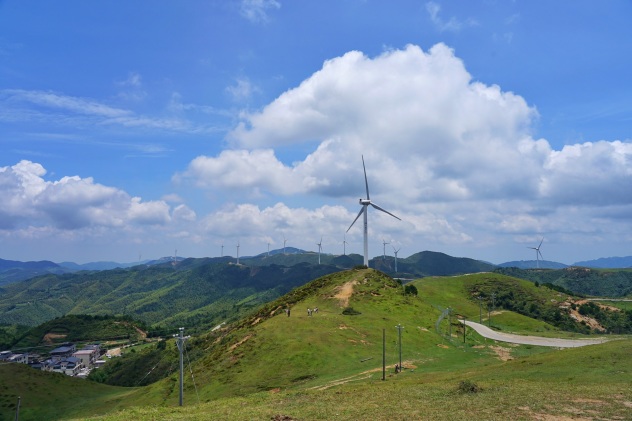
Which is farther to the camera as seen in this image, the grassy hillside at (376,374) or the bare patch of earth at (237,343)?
the bare patch of earth at (237,343)

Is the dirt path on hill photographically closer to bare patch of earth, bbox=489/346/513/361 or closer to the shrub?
bare patch of earth, bbox=489/346/513/361

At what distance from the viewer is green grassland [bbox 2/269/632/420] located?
133ft

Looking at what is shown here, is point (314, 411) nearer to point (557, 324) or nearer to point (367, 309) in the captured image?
point (367, 309)

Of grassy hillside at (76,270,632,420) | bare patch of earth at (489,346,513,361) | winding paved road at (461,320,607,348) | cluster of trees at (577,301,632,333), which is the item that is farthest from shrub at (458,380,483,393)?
cluster of trees at (577,301,632,333)

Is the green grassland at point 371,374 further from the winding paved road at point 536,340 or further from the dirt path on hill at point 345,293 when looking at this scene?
the winding paved road at point 536,340

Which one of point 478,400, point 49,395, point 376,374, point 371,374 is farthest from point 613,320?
point 49,395

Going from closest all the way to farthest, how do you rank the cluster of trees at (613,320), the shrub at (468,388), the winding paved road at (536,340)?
the shrub at (468,388) < the winding paved road at (536,340) < the cluster of trees at (613,320)

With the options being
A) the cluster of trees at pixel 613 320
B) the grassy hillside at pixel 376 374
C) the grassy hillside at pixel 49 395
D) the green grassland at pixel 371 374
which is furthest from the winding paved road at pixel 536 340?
the grassy hillside at pixel 49 395

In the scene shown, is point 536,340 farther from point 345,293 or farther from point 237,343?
point 237,343

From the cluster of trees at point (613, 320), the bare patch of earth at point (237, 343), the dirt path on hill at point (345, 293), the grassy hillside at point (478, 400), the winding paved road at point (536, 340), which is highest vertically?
the dirt path on hill at point (345, 293)

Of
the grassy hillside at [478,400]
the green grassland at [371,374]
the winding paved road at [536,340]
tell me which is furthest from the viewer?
the winding paved road at [536,340]

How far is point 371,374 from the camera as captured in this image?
230 feet

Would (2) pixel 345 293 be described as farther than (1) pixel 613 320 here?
No

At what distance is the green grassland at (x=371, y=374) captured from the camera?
40.5 m
